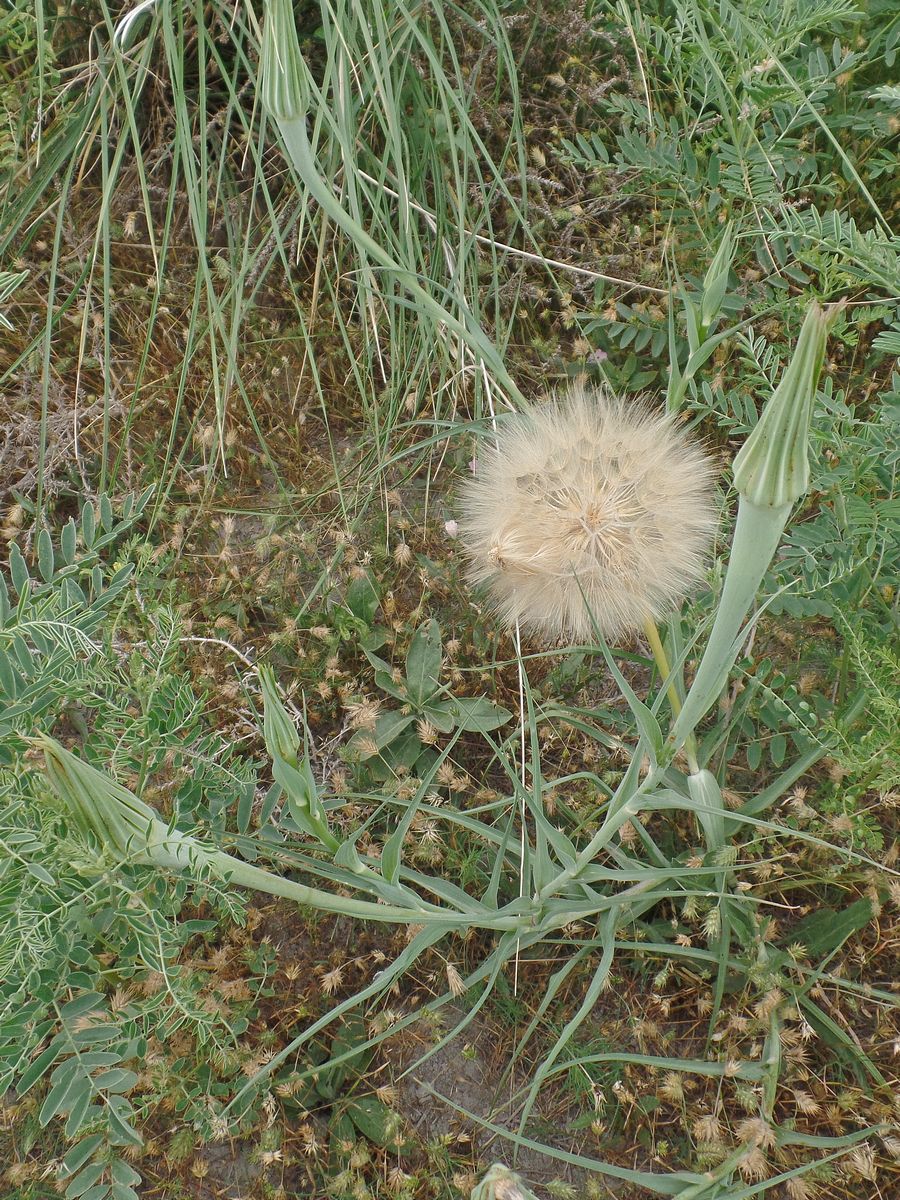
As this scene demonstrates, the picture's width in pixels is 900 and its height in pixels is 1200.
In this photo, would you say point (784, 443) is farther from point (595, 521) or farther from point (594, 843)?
point (594, 843)

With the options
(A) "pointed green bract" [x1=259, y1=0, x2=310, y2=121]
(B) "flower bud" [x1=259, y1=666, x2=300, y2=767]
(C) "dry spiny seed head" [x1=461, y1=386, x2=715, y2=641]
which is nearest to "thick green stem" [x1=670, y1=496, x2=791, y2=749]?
(C) "dry spiny seed head" [x1=461, y1=386, x2=715, y2=641]

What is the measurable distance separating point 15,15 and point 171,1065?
2.37m

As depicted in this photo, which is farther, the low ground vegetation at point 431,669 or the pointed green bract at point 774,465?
the low ground vegetation at point 431,669

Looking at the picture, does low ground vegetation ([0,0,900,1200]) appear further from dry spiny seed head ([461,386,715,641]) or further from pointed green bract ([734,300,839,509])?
pointed green bract ([734,300,839,509])

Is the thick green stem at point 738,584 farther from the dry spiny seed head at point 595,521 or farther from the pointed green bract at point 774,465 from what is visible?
the dry spiny seed head at point 595,521

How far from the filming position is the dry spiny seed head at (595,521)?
4.42 ft

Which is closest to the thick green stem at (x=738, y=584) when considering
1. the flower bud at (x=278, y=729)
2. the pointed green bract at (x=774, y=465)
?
the pointed green bract at (x=774, y=465)

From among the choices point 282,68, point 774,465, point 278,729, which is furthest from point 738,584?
point 282,68

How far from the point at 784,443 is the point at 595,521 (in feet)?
1.98

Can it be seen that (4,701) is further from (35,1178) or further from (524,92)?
(524,92)

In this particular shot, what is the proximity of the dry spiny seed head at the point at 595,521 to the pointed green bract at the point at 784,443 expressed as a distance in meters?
0.50

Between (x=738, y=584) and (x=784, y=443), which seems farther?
(x=738, y=584)

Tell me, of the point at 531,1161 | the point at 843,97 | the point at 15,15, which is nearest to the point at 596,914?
the point at 531,1161

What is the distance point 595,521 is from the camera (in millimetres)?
1381
